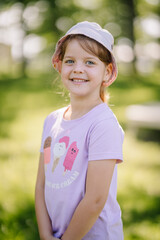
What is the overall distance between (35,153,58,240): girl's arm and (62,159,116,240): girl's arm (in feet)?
0.67

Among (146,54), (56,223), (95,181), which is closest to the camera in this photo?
(95,181)

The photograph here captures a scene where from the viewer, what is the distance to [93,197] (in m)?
1.51

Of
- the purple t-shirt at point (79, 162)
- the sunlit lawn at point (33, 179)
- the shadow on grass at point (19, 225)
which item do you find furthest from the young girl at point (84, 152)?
the shadow on grass at point (19, 225)

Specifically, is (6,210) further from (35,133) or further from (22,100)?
(22,100)

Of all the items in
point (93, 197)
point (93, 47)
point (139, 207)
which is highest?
point (93, 47)

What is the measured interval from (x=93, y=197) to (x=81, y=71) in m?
0.67

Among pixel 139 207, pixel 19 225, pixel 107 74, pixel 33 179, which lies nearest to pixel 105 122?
pixel 107 74

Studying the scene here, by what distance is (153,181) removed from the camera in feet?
14.4

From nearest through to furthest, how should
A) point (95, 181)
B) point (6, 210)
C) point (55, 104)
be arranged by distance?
point (95, 181) → point (6, 210) → point (55, 104)

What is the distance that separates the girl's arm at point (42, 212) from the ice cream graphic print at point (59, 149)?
241 mm

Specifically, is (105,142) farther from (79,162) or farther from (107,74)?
(107,74)

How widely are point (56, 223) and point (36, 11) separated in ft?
71.5

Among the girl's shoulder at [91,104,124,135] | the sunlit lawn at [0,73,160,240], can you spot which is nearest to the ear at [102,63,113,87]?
the girl's shoulder at [91,104,124,135]

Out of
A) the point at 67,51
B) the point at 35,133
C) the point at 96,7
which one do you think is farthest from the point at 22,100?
the point at 96,7
